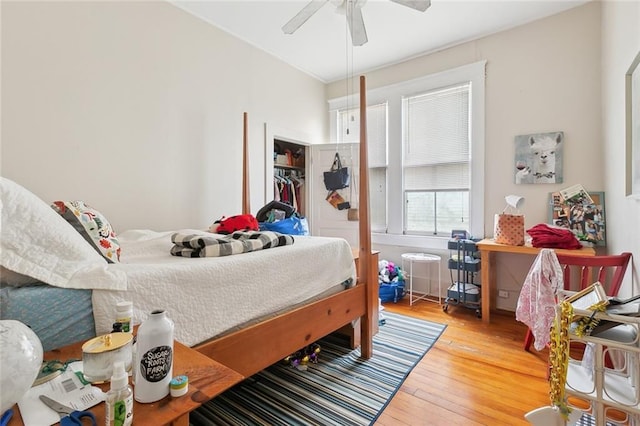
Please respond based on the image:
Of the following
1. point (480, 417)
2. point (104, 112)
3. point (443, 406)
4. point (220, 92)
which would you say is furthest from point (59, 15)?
point (480, 417)

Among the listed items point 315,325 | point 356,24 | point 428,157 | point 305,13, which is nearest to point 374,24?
point 356,24

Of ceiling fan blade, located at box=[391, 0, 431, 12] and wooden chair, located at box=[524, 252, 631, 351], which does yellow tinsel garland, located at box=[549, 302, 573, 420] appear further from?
ceiling fan blade, located at box=[391, 0, 431, 12]

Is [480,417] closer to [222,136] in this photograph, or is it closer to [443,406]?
[443,406]

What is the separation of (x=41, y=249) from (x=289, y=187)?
2990 millimetres

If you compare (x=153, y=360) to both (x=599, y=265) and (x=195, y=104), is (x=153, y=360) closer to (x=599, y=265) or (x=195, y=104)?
(x=599, y=265)

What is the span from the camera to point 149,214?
91.3 inches

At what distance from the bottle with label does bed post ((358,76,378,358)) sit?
4.90ft

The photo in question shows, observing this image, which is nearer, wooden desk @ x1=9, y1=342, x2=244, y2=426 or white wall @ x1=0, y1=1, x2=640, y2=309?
wooden desk @ x1=9, y1=342, x2=244, y2=426

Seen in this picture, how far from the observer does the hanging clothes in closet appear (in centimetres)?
365

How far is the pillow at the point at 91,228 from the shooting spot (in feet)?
4.03

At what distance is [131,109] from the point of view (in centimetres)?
220

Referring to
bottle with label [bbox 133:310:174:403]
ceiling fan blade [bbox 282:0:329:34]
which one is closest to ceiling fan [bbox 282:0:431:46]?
ceiling fan blade [bbox 282:0:329:34]

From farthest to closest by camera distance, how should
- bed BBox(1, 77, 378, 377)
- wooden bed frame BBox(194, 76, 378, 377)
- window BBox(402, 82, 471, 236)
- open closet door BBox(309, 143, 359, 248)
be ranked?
open closet door BBox(309, 143, 359, 248), window BBox(402, 82, 471, 236), wooden bed frame BBox(194, 76, 378, 377), bed BBox(1, 77, 378, 377)

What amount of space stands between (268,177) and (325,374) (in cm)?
215
